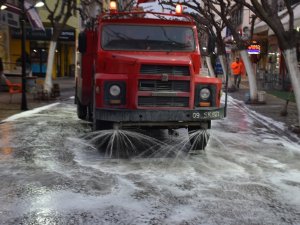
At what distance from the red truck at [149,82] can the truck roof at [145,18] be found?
34 mm

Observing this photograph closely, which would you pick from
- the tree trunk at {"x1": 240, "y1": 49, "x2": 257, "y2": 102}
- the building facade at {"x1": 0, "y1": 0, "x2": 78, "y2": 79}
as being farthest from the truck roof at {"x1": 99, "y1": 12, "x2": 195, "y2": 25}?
the building facade at {"x1": 0, "y1": 0, "x2": 78, "y2": 79}

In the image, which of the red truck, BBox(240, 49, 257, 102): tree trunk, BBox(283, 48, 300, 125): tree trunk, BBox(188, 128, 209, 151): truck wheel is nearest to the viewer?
the red truck

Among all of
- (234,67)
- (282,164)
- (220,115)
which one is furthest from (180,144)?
(234,67)

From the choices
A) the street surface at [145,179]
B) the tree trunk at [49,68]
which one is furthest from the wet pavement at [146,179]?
the tree trunk at [49,68]

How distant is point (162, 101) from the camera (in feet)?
28.4

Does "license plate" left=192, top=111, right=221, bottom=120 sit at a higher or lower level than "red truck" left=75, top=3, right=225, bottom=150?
lower

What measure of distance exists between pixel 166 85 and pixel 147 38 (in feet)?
4.71

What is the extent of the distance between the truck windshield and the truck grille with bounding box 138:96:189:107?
1314mm

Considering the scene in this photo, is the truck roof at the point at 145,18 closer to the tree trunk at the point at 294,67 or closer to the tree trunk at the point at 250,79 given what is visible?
the tree trunk at the point at 294,67

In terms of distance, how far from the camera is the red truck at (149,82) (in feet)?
27.9

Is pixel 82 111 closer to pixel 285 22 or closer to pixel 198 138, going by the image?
pixel 198 138

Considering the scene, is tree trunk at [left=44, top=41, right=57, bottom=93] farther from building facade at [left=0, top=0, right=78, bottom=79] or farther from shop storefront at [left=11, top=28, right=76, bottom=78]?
shop storefront at [left=11, top=28, right=76, bottom=78]

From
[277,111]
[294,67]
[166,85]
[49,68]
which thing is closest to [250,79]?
[277,111]

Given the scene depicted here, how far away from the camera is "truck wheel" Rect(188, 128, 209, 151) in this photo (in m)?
9.22
